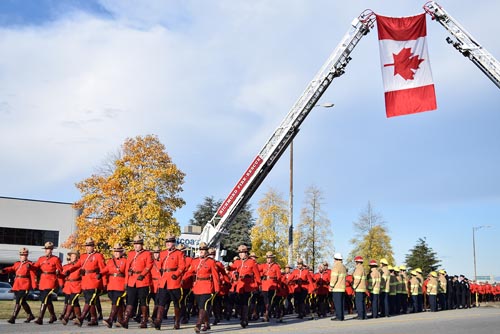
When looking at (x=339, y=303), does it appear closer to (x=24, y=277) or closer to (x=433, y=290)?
(x=24, y=277)

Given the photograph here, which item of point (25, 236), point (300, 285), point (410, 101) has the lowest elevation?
point (300, 285)

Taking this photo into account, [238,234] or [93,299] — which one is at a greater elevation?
[238,234]

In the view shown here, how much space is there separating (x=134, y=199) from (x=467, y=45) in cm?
1846

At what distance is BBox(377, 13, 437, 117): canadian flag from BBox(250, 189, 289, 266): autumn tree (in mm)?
25264

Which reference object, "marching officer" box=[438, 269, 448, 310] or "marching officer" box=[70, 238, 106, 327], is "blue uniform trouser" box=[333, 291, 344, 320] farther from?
"marching officer" box=[438, 269, 448, 310]

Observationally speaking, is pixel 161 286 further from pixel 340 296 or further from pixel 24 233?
pixel 24 233

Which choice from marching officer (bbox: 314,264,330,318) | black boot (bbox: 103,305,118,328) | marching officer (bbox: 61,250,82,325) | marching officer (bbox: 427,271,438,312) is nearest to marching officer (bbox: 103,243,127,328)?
black boot (bbox: 103,305,118,328)

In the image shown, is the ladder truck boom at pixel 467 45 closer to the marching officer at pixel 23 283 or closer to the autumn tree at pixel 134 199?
the autumn tree at pixel 134 199

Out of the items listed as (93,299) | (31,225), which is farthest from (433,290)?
(31,225)

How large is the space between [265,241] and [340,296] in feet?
105

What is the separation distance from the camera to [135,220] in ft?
99.9

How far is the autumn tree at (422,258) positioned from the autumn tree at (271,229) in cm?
2403

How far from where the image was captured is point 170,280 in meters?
11.9

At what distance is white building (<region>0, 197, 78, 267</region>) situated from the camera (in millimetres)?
45312
